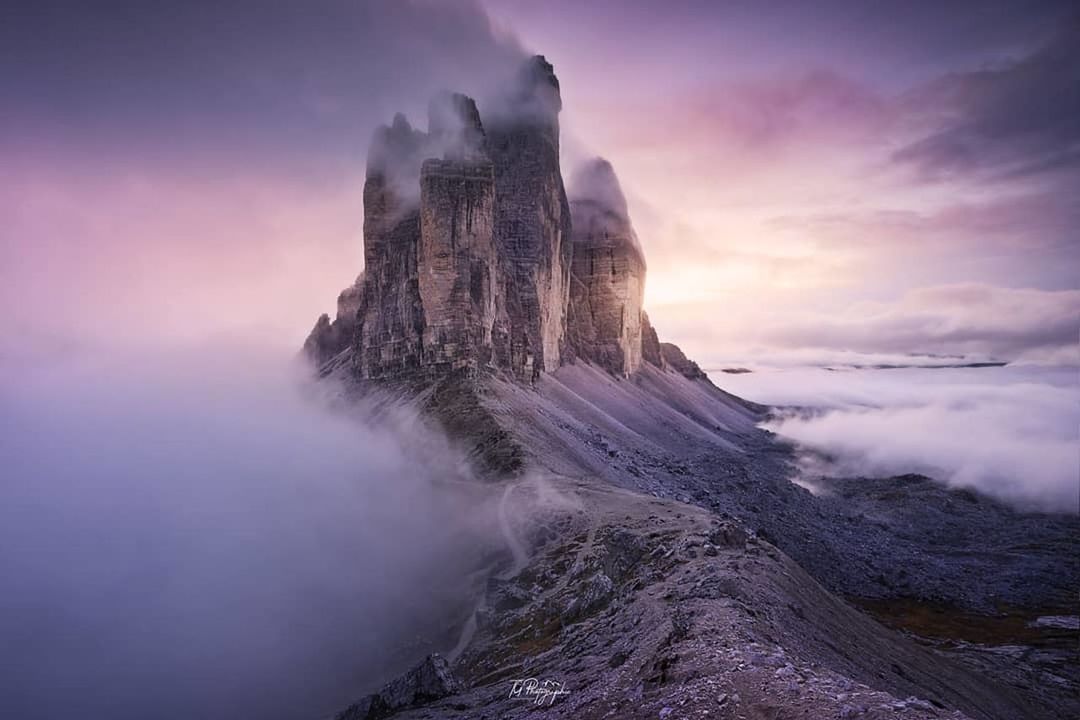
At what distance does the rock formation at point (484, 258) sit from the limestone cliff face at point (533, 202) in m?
0.25

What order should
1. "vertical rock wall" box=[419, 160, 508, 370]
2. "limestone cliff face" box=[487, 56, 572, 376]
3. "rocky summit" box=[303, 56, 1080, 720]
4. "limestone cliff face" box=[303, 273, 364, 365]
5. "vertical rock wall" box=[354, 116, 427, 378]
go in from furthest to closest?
"limestone cliff face" box=[303, 273, 364, 365], "limestone cliff face" box=[487, 56, 572, 376], "vertical rock wall" box=[354, 116, 427, 378], "vertical rock wall" box=[419, 160, 508, 370], "rocky summit" box=[303, 56, 1080, 720]

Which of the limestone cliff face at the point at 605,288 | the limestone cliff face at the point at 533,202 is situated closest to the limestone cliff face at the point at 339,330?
the limestone cliff face at the point at 533,202

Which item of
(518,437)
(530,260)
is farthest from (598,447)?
(530,260)

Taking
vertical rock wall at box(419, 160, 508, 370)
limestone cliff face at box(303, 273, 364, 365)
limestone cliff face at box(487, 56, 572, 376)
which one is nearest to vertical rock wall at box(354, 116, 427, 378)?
vertical rock wall at box(419, 160, 508, 370)

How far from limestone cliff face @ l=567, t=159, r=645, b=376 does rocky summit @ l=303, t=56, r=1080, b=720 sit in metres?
0.58

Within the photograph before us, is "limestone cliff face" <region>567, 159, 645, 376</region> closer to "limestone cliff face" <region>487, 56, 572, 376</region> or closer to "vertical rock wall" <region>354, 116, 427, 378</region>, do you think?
"limestone cliff face" <region>487, 56, 572, 376</region>

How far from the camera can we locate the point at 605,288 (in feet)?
488

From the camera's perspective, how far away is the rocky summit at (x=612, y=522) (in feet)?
67.0

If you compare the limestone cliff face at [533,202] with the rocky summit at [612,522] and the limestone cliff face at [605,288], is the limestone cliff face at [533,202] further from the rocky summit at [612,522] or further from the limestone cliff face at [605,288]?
the limestone cliff face at [605,288]

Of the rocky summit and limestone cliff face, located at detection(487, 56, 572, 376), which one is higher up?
limestone cliff face, located at detection(487, 56, 572, 376)

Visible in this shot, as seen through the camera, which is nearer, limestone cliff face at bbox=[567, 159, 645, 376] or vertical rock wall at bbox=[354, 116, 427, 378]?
vertical rock wall at bbox=[354, 116, 427, 378]

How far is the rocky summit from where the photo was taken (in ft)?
67.0

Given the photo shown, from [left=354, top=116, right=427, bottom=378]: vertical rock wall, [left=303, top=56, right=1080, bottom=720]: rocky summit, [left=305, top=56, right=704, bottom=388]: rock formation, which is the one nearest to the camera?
[left=303, top=56, right=1080, bottom=720]: rocky summit

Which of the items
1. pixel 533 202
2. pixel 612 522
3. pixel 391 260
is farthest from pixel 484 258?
pixel 612 522
